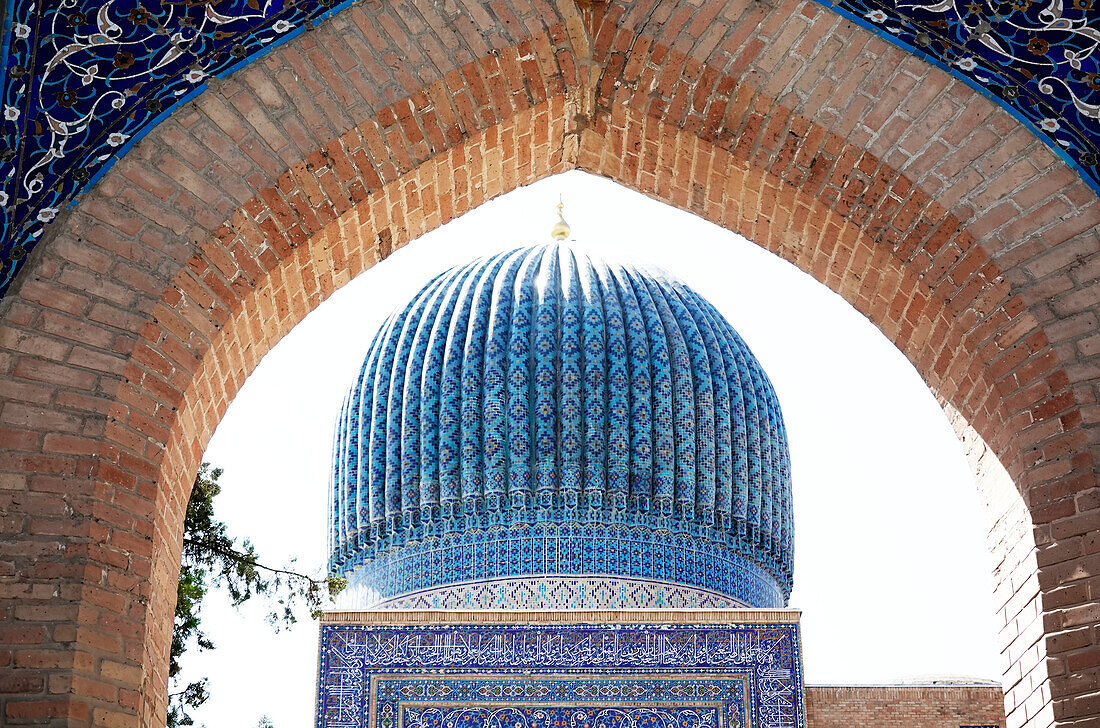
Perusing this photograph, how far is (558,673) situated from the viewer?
396 inches

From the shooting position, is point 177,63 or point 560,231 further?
point 560,231

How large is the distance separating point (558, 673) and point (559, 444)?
78.5 inches

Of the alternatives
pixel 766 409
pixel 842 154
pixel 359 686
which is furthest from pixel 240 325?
pixel 766 409

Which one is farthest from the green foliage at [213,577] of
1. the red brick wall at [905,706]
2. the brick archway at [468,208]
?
the red brick wall at [905,706]

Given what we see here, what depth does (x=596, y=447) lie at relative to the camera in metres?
11.3

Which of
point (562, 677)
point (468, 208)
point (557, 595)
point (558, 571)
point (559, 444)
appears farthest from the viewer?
point (559, 444)

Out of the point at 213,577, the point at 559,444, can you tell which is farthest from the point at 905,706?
the point at 213,577

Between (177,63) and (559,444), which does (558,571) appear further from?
(177,63)

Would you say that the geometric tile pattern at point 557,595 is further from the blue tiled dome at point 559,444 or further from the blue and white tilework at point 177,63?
the blue and white tilework at point 177,63

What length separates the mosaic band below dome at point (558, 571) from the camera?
34.9 feet

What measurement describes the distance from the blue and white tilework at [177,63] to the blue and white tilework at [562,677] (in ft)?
23.4

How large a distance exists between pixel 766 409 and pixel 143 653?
400 inches

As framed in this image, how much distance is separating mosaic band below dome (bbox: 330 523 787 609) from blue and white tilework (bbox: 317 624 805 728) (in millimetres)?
414

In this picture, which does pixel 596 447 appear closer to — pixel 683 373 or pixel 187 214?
pixel 683 373
